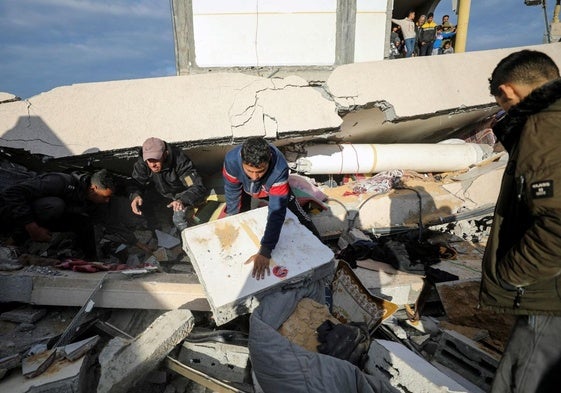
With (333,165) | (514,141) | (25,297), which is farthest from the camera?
(333,165)

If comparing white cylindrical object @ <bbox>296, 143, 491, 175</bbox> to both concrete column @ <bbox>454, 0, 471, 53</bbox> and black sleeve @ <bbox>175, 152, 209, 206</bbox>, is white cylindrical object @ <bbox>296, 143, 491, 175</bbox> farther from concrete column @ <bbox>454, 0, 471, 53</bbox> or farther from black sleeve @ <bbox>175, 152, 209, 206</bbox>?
concrete column @ <bbox>454, 0, 471, 53</bbox>

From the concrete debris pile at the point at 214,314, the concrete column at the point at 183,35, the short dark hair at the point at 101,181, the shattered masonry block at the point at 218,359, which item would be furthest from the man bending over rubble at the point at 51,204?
the concrete column at the point at 183,35

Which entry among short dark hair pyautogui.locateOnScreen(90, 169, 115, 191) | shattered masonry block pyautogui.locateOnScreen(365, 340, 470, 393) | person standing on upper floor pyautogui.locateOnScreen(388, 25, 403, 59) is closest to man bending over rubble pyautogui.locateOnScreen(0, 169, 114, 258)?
short dark hair pyautogui.locateOnScreen(90, 169, 115, 191)

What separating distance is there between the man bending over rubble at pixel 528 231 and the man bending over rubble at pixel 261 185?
129 cm

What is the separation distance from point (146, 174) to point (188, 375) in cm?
251

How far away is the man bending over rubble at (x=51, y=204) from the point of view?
10.2 feet

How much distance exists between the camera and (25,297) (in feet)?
8.18

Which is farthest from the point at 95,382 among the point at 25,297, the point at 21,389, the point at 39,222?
the point at 39,222

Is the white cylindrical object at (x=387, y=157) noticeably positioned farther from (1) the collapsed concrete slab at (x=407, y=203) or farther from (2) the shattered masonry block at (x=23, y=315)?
(2) the shattered masonry block at (x=23, y=315)

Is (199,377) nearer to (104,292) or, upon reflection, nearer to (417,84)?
(104,292)

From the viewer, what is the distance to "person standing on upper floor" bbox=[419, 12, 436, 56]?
822cm

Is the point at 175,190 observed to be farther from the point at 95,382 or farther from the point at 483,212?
the point at 483,212

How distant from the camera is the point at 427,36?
8.27m

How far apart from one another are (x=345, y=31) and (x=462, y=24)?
4.57 meters
